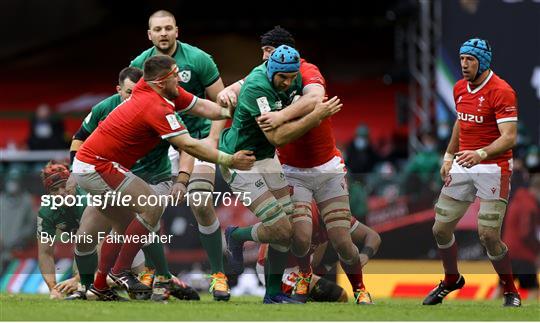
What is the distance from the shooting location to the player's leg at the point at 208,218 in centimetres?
1293

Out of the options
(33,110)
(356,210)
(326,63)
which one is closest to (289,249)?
(356,210)

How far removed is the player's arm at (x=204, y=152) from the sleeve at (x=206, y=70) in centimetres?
136

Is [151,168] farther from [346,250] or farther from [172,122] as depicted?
[346,250]

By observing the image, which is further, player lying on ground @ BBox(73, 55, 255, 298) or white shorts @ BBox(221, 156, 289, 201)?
white shorts @ BBox(221, 156, 289, 201)

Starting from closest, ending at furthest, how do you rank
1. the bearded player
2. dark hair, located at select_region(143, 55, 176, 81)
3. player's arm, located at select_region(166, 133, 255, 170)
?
player's arm, located at select_region(166, 133, 255, 170) < dark hair, located at select_region(143, 55, 176, 81) < the bearded player

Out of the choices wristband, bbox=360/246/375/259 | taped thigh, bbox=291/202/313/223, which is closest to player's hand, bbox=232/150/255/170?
taped thigh, bbox=291/202/313/223

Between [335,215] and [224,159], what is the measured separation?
4.62 feet

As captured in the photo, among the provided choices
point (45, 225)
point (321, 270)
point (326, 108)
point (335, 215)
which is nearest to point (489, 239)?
point (335, 215)

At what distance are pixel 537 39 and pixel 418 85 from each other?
297 centimetres

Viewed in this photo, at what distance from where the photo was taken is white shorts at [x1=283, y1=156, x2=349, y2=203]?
41.9 feet

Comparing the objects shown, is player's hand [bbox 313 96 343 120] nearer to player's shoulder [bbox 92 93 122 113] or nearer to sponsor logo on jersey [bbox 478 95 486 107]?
sponsor logo on jersey [bbox 478 95 486 107]

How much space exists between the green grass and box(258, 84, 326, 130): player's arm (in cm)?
158

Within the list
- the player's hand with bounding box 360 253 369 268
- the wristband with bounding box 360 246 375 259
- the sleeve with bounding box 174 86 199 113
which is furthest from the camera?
the wristband with bounding box 360 246 375 259

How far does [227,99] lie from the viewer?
1241 centimetres
